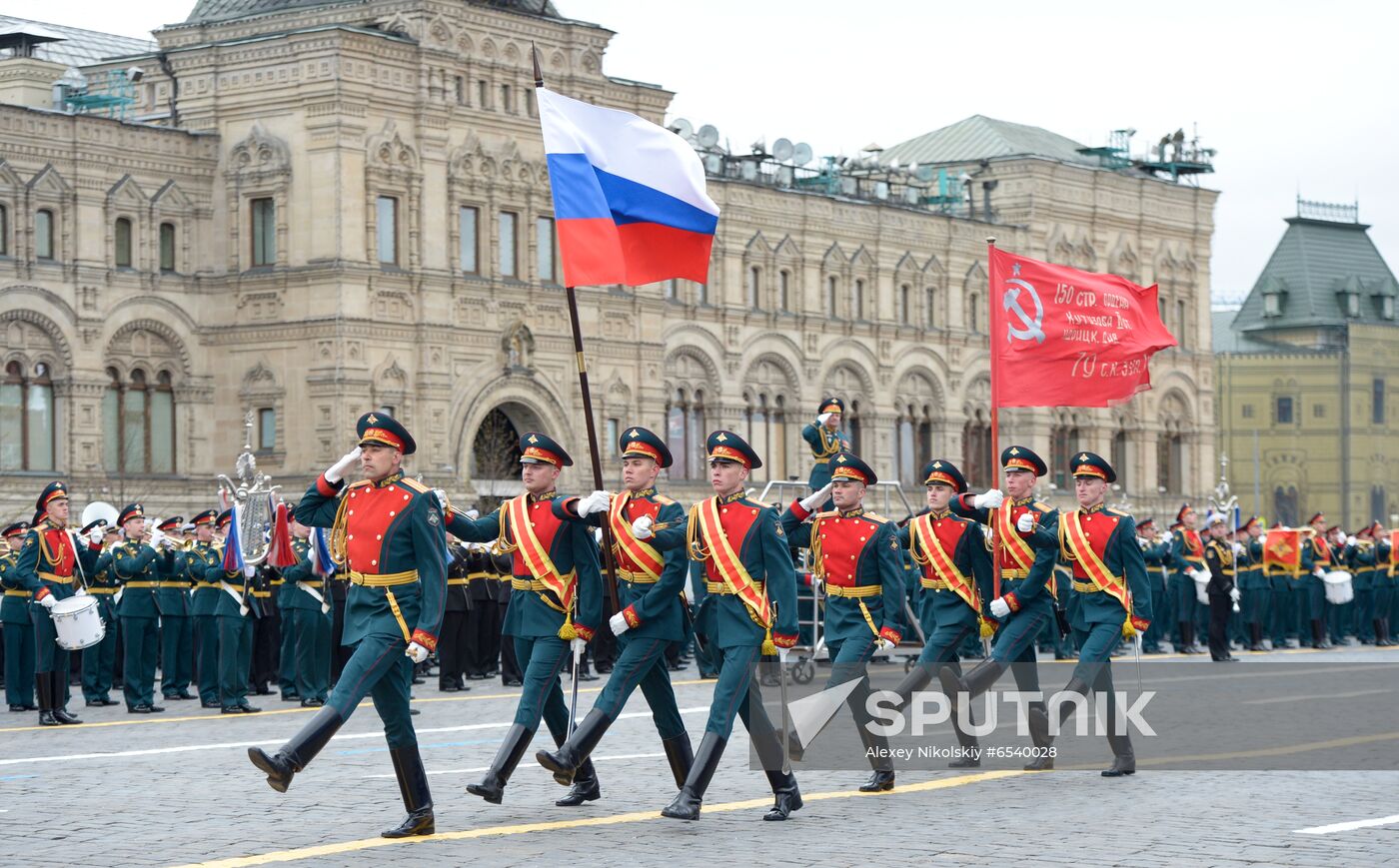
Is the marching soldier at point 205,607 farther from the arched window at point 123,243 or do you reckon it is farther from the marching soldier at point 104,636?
the arched window at point 123,243

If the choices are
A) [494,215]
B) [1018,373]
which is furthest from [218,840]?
[494,215]

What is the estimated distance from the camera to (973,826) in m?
11.8

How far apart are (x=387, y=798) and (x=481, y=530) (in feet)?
5.44

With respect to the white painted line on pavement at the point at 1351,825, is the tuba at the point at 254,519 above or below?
above

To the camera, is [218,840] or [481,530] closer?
[218,840]

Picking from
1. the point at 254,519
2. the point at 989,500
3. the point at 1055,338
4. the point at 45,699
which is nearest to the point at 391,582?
the point at 989,500

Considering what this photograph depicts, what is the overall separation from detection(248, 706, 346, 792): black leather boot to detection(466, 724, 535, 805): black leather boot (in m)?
0.98

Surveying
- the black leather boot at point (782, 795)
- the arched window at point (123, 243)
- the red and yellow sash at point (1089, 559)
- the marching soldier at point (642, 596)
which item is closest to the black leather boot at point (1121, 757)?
the red and yellow sash at point (1089, 559)

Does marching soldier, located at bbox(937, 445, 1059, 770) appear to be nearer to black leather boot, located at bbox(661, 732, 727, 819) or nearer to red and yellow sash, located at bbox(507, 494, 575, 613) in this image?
black leather boot, located at bbox(661, 732, 727, 819)

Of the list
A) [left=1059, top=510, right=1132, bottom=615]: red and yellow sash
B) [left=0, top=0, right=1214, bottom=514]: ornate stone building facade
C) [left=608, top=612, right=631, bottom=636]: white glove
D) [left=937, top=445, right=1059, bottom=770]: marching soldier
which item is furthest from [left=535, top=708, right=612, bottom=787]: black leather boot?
[left=0, top=0, right=1214, bottom=514]: ornate stone building facade

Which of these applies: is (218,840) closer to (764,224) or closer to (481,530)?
(481,530)

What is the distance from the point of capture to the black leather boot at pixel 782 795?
1211cm

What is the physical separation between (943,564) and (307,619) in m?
8.33

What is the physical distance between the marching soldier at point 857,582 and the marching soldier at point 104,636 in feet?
32.6
